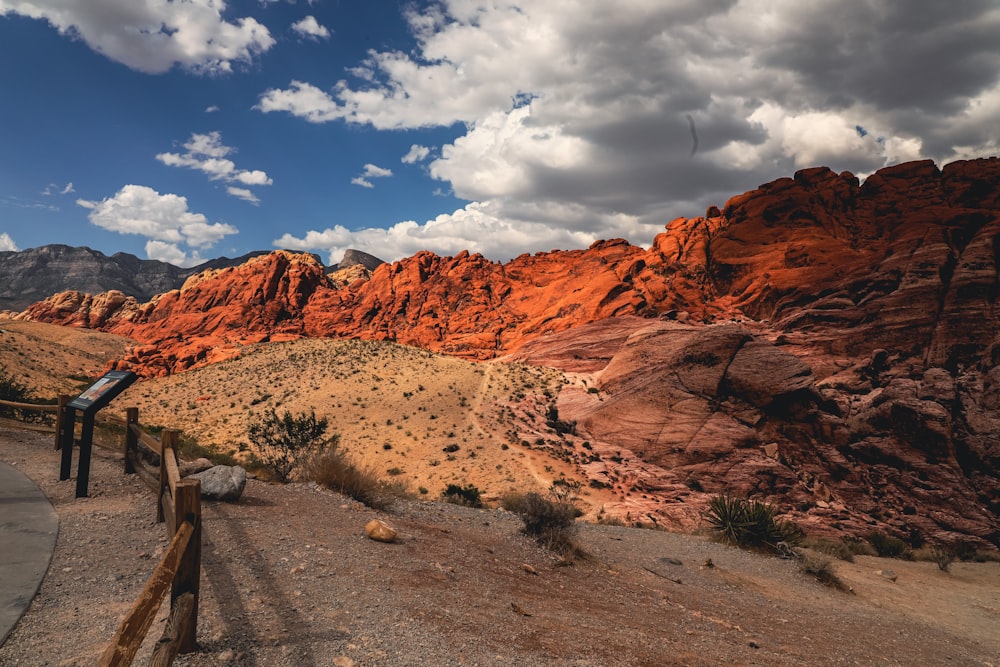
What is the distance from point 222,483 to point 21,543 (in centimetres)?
287

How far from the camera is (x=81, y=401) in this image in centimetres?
795

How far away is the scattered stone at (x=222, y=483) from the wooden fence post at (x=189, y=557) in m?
5.24

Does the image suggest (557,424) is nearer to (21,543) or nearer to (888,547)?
(888,547)

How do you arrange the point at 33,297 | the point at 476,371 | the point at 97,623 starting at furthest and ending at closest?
the point at 33,297, the point at 476,371, the point at 97,623

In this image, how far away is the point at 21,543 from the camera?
6.01 metres

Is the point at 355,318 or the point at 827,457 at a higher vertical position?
the point at 355,318

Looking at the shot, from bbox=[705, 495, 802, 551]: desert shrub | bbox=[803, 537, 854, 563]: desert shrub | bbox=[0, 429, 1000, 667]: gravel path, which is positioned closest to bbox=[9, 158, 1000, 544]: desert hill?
bbox=[803, 537, 854, 563]: desert shrub

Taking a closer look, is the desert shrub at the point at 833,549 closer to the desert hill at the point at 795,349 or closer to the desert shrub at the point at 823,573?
the desert shrub at the point at 823,573

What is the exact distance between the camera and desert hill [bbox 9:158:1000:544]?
23.1 meters

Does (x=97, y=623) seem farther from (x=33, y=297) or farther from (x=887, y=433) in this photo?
(x=33, y=297)

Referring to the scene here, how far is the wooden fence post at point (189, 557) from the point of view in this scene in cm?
373

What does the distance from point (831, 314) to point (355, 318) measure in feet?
183

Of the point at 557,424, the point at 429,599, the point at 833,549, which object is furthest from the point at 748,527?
the point at 557,424

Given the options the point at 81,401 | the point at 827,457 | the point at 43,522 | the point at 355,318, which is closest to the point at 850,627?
the point at 43,522
